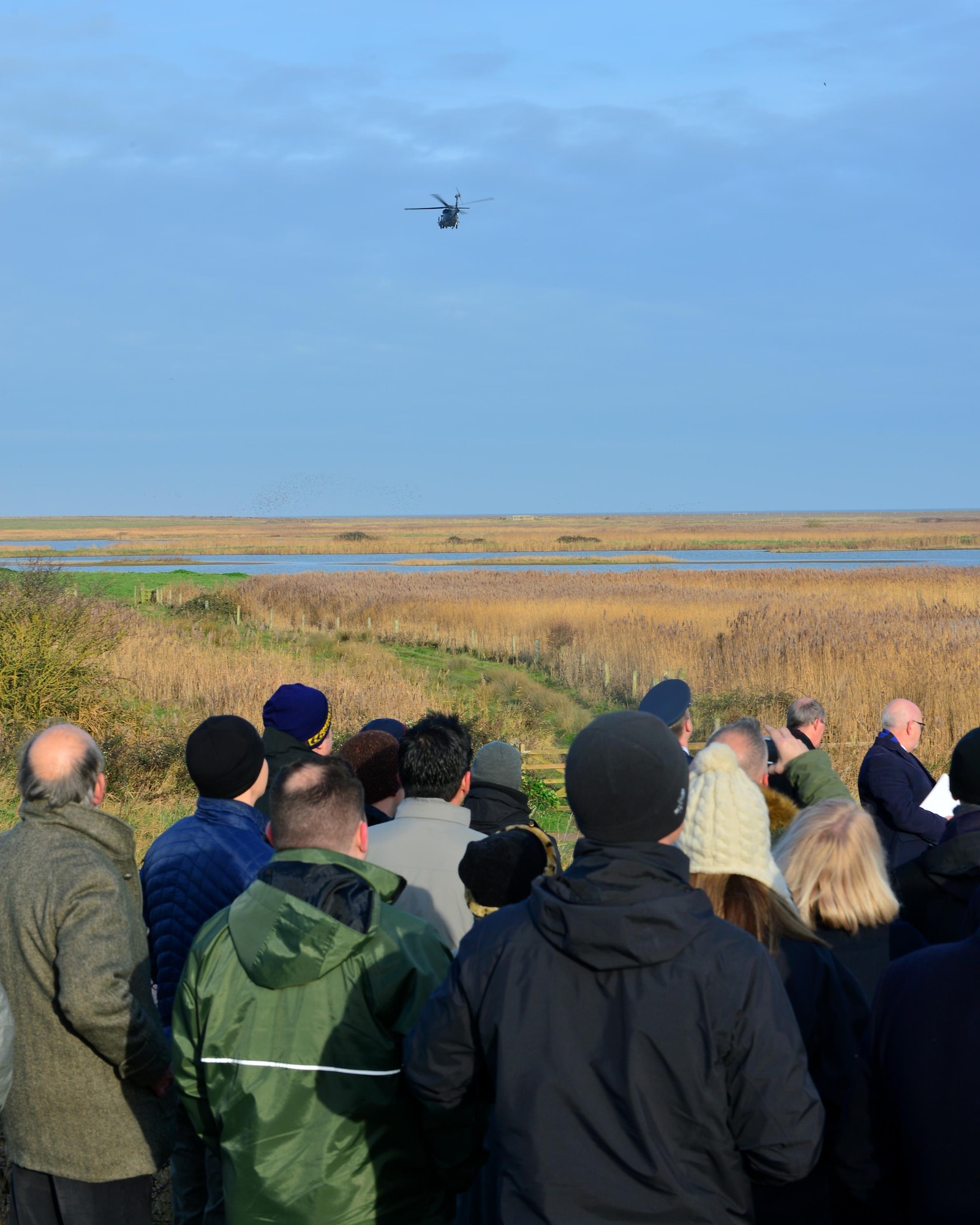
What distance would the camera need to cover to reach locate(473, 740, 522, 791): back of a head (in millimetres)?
4324

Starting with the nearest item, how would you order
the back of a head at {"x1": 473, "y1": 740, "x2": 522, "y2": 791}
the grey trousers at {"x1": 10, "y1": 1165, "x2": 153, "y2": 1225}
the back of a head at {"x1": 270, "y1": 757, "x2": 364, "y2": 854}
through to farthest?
the back of a head at {"x1": 270, "y1": 757, "x2": 364, "y2": 854}
the grey trousers at {"x1": 10, "y1": 1165, "x2": 153, "y2": 1225}
the back of a head at {"x1": 473, "y1": 740, "x2": 522, "y2": 791}

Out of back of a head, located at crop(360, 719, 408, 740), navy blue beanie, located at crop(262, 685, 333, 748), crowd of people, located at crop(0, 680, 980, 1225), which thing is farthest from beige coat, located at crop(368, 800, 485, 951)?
navy blue beanie, located at crop(262, 685, 333, 748)

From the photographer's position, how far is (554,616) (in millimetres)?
28344

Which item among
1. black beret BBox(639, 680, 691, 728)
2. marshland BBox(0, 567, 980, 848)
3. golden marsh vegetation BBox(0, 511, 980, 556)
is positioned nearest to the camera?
black beret BBox(639, 680, 691, 728)

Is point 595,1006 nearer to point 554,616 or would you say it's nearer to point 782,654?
point 782,654

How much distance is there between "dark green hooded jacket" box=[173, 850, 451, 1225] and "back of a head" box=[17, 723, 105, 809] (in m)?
0.90

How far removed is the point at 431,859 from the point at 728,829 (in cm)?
116

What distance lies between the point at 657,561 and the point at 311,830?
68.1 meters

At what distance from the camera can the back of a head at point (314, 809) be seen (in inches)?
101

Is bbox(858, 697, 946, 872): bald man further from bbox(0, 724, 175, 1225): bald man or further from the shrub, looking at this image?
the shrub

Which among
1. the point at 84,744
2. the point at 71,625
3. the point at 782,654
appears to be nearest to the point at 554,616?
the point at 782,654

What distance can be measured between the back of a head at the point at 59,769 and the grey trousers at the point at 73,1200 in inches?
Answer: 39.9

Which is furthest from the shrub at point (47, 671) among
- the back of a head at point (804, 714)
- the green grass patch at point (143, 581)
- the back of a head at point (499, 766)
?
the green grass patch at point (143, 581)

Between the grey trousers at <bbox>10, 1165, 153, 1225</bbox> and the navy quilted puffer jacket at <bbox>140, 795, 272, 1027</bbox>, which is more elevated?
the navy quilted puffer jacket at <bbox>140, 795, 272, 1027</bbox>
